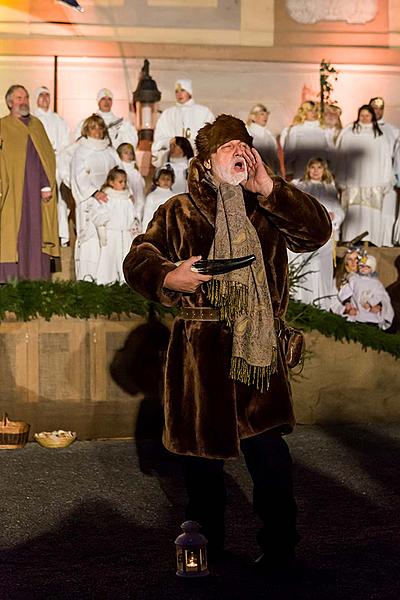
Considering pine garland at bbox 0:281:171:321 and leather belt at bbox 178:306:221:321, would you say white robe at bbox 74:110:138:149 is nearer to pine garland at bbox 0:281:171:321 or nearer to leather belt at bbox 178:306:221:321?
pine garland at bbox 0:281:171:321

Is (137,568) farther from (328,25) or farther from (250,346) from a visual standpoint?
(328,25)

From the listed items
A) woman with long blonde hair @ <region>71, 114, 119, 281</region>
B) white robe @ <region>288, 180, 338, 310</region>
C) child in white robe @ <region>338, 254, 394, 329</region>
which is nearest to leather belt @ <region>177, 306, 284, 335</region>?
child in white robe @ <region>338, 254, 394, 329</region>

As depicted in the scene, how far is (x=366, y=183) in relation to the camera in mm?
16266

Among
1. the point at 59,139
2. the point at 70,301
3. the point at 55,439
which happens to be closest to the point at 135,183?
the point at 59,139

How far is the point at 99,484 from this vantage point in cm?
831

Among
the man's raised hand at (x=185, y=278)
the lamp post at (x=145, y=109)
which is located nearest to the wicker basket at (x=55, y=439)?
the man's raised hand at (x=185, y=278)

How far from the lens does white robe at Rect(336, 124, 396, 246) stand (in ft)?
52.4

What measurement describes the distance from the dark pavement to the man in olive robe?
4.12 meters

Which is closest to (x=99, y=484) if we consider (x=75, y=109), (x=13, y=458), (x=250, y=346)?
(x=13, y=458)

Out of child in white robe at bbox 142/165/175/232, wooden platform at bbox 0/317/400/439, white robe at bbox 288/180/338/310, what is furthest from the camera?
child in white robe at bbox 142/165/175/232

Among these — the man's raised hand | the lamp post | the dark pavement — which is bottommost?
the dark pavement

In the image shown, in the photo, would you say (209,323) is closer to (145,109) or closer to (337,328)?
(337,328)

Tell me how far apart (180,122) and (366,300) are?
4.07 meters

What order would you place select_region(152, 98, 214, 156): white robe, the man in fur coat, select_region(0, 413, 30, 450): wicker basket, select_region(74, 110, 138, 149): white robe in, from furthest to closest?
select_region(152, 98, 214, 156): white robe
select_region(74, 110, 138, 149): white robe
select_region(0, 413, 30, 450): wicker basket
the man in fur coat
